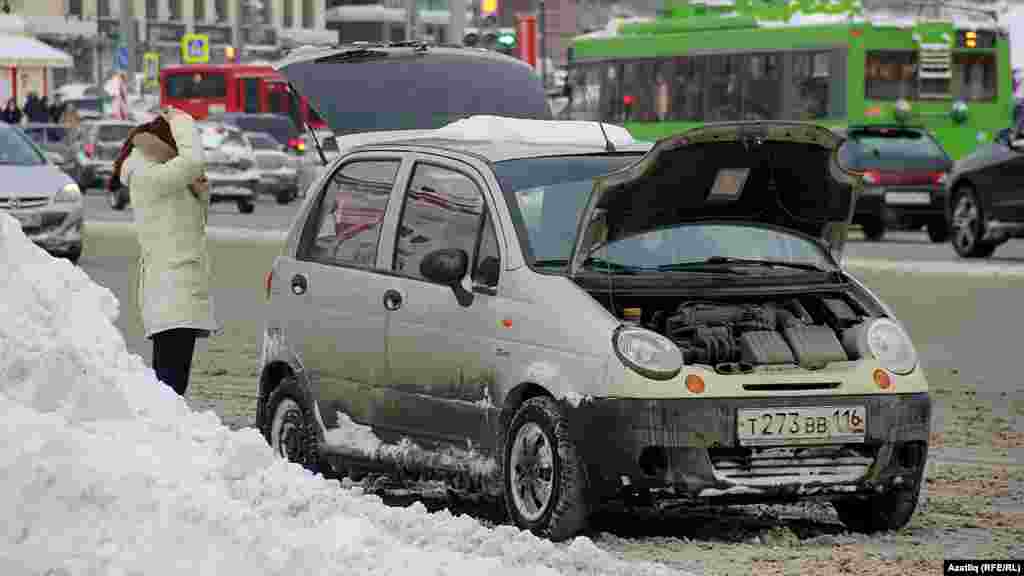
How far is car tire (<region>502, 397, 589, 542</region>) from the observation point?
347 inches

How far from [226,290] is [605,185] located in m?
14.1

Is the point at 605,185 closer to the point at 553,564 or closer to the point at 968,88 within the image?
the point at 553,564

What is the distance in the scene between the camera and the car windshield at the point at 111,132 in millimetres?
51750

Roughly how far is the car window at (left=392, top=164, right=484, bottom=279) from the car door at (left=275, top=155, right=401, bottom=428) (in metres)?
0.12

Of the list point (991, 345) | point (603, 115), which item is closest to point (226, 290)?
point (991, 345)

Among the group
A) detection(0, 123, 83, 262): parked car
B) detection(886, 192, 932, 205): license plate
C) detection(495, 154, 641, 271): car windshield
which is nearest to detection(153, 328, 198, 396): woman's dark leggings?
detection(495, 154, 641, 271): car windshield

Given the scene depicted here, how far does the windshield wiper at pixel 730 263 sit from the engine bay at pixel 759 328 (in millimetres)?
128

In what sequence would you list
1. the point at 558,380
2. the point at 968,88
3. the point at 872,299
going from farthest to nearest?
1. the point at 968,88
2. the point at 872,299
3. the point at 558,380

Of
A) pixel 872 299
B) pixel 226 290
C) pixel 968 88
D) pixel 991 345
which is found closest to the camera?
pixel 872 299

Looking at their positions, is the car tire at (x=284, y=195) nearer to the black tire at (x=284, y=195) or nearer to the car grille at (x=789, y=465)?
the black tire at (x=284, y=195)

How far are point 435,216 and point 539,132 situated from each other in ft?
2.31

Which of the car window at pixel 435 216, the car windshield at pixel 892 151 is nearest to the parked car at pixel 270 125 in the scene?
the car windshield at pixel 892 151

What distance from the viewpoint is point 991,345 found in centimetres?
1786

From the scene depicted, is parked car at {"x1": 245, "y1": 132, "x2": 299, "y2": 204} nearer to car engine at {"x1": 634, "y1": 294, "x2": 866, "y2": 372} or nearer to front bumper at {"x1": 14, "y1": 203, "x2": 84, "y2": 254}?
front bumper at {"x1": 14, "y1": 203, "x2": 84, "y2": 254}
